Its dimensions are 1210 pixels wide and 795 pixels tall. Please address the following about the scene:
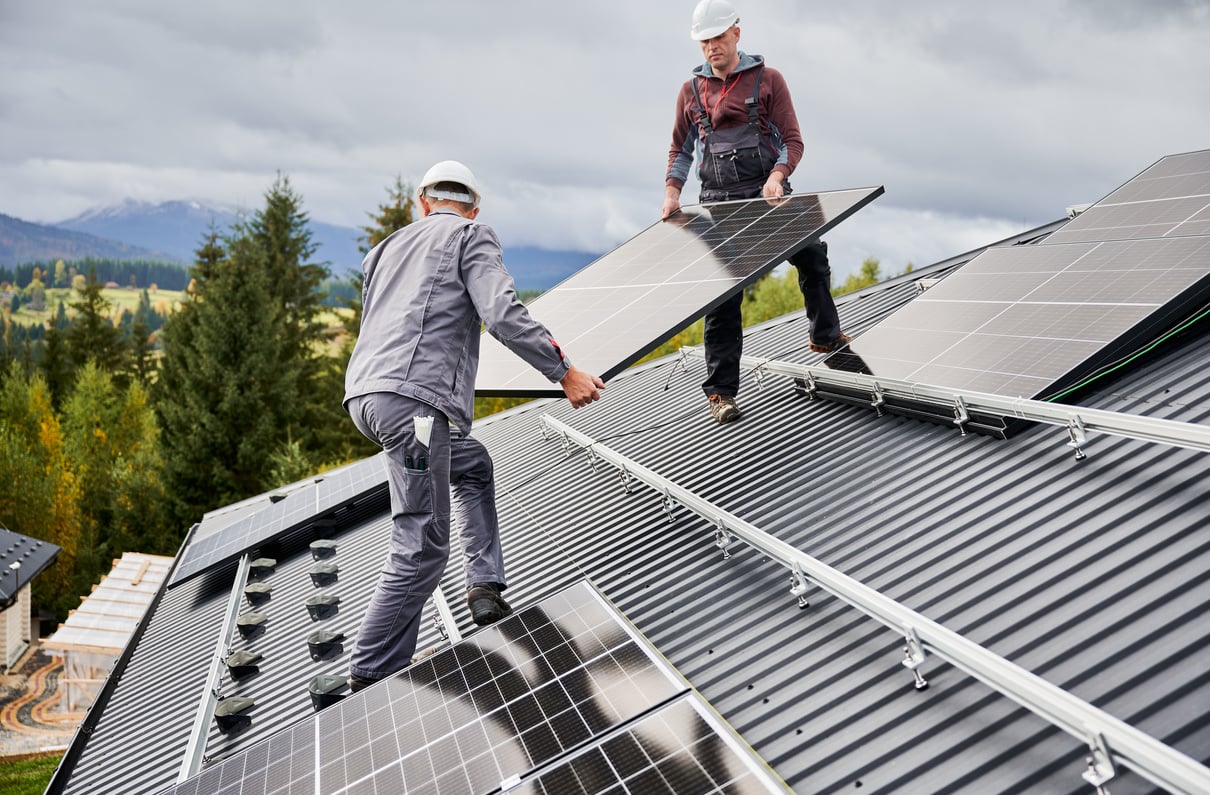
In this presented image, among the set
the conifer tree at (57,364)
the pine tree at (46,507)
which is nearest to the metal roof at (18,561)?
the pine tree at (46,507)

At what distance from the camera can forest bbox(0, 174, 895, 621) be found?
41.4 meters

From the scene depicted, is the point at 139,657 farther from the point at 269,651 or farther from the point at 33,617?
the point at 33,617

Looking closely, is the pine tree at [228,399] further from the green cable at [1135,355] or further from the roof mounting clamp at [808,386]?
the green cable at [1135,355]

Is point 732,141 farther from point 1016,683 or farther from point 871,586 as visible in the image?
point 1016,683

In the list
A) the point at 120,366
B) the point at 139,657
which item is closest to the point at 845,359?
the point at 139,657

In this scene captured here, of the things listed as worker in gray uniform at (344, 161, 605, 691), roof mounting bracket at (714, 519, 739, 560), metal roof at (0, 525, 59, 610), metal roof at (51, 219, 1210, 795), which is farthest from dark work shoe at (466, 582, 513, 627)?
metal roof at (0, 525, 59, 610)

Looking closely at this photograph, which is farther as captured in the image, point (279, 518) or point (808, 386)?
point (279, 518)

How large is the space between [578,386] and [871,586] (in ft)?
6.99

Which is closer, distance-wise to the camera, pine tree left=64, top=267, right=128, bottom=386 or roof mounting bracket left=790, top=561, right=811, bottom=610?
roof mounting bracket left=790, top=561, right=811, bottom=610

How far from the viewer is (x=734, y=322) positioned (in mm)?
8898

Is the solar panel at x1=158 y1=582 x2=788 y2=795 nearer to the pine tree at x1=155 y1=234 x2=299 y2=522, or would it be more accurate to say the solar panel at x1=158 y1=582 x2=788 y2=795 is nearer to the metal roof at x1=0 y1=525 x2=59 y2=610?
the metal roof at x1=0 y1=525 x2=59 y2=610

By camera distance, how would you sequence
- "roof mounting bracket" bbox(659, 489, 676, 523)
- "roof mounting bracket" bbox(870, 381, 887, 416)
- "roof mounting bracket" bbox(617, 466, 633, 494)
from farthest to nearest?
"roof mounting bracket" bbox(617, 466, 633, 494) < "roof mounting bracket" bbox(870, 381, 887, 416) < "roof mounting bracket" bbox(659, 489, 676, 523)

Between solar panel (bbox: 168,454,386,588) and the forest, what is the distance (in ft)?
67.1

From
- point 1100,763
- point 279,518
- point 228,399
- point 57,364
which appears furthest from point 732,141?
point 57,364
